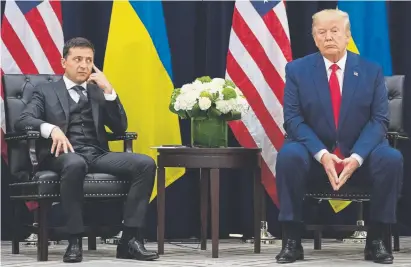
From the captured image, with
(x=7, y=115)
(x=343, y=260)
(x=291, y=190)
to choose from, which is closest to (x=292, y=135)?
(x=291, y=190)

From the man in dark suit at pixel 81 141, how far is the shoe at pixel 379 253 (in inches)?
49.1

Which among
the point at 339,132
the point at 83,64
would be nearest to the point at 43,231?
the point at 83,64

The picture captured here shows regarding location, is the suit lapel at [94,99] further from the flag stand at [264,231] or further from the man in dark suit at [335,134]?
the flag stand at [264,231]

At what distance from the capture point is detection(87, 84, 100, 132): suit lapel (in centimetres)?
534

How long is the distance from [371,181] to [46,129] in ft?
6.40

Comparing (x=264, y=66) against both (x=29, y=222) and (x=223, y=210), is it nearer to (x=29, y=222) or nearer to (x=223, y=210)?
(x=223, y=210)

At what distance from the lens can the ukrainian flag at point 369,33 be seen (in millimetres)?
6289

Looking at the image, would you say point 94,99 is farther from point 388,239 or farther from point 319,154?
point 388,239

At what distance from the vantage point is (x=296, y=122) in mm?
4969

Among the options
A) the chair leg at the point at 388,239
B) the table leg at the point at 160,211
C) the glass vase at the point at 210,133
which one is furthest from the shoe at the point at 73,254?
the chair leg at the point at 388,239

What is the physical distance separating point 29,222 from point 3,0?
5.38ft

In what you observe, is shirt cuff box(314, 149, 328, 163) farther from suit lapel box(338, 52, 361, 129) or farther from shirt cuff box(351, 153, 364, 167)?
suit lapel box(338, 52, 361, 129)

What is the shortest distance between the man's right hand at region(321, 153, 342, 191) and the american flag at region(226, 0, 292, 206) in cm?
136

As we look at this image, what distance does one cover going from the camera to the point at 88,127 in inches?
210
